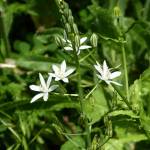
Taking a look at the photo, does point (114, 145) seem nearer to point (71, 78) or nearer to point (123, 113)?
point (123, 113)

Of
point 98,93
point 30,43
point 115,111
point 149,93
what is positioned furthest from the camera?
point 30,43

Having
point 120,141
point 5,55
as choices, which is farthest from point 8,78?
point 120,141

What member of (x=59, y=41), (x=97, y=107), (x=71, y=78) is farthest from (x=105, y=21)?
(x=59, y=41)

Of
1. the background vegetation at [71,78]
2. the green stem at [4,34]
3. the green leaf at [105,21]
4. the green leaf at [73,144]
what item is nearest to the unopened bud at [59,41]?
the background vegetation at [71,78]

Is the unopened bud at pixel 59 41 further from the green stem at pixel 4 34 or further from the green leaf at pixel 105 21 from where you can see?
the green stem at pixel 4 34

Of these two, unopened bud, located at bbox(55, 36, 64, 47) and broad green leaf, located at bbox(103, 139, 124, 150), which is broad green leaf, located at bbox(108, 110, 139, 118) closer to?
broad green leaf, located at bbox(103, 139, 124, 150)

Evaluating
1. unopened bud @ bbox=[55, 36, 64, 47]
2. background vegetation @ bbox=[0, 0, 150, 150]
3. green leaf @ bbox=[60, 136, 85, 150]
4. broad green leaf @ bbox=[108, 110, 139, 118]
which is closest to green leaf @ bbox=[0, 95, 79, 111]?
background vegetation @ bbox=[0, 0, 150, 150]

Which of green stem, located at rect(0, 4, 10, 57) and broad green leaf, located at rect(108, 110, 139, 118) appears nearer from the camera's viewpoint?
broad green leaf, located at rect(108, 110, 139, 118)

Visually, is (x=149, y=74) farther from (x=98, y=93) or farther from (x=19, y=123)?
(x=19, y=123)
